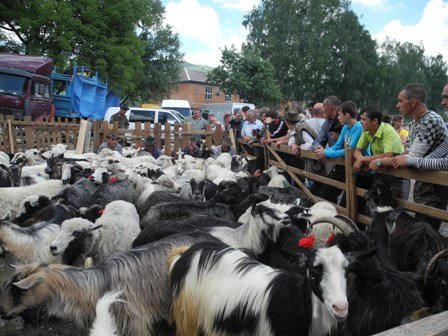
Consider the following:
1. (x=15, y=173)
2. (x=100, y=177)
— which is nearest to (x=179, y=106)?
(x=15, y=173)

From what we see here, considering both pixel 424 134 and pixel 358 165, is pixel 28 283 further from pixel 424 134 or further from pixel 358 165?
pixel 424 134

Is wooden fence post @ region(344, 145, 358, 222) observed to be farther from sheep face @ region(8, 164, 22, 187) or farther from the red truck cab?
the red truck cab

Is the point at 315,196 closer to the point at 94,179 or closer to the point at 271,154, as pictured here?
the point at 271,154

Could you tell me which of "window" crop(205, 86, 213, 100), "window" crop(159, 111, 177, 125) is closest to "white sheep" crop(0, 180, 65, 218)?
"window" crop(159, 111, 177, 125)

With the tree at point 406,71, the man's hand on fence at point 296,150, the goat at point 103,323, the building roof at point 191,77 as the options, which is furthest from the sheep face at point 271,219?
the building roof at point 191,77

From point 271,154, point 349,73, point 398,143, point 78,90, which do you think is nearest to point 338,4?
point 349,73

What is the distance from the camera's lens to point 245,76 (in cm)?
2869

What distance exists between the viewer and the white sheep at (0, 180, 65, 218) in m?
6.16

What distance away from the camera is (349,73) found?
46125 mm

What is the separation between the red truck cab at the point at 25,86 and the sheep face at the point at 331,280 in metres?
16.2

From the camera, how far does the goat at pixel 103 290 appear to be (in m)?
2.96

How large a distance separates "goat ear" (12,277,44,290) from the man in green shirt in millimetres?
3383

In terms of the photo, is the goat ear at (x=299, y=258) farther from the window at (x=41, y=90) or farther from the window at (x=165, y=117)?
the window at (x=41, y=90)

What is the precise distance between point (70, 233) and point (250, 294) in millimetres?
2115
